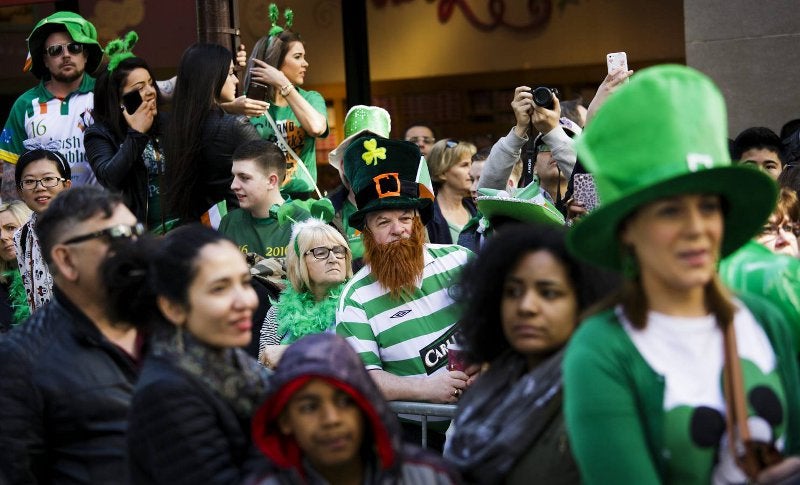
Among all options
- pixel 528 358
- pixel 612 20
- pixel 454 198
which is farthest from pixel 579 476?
pixel 612 20

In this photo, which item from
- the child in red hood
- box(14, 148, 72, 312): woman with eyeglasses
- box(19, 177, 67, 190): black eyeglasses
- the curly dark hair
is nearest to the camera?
the child in red hood

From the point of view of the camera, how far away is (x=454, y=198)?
8977 mm

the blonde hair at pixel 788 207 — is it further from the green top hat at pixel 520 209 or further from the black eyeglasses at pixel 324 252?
the black eyeglasses at pixel 324 252

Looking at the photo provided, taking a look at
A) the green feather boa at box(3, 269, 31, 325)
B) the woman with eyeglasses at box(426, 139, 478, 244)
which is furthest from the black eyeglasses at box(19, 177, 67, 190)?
the woman with eyeglasses at box(426, 139, 478, 244)

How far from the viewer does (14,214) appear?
8352mm

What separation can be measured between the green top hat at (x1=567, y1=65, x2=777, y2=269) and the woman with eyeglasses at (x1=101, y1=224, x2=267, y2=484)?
111 cm

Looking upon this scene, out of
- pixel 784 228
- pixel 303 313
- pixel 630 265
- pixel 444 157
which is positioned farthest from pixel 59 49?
pixel 630 265

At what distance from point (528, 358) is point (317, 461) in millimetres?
660

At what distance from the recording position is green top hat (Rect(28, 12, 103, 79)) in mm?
8250

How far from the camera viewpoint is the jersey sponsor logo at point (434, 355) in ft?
18.6

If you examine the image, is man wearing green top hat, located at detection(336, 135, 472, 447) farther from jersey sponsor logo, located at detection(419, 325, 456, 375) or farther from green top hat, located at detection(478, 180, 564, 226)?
green top hat, located at detection(478, 180, 564, 226)

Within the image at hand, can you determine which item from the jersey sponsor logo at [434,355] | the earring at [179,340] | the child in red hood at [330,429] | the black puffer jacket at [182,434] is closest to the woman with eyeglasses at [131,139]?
the jersey sponsor logo at [434,355]

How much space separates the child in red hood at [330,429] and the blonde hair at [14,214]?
5.24 meters

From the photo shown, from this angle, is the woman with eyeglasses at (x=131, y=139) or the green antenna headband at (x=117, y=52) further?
the green antenna headband at (x=117, y=52)
